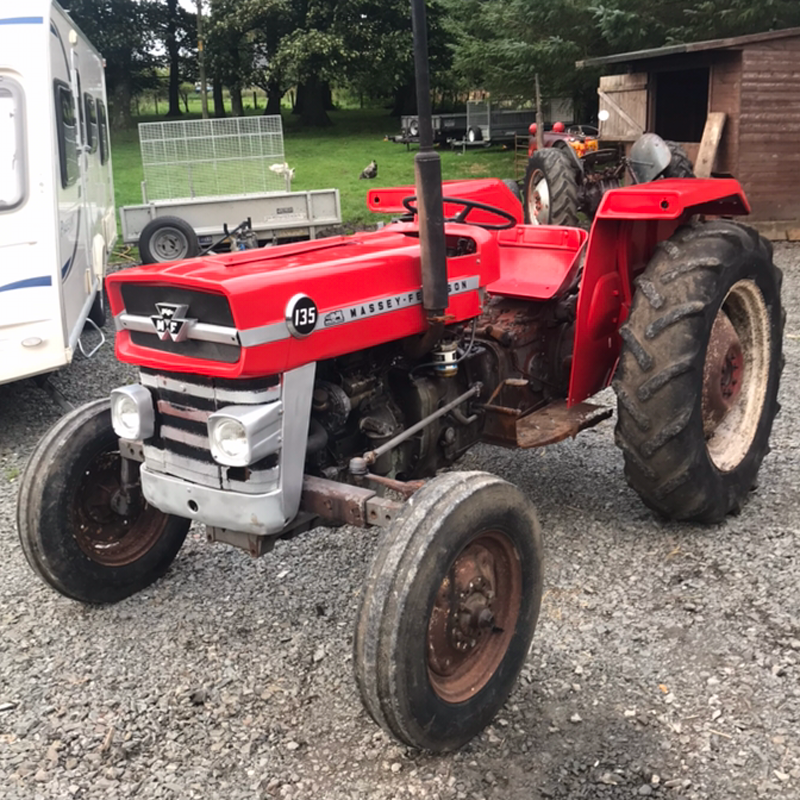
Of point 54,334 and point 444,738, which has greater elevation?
point 54,334

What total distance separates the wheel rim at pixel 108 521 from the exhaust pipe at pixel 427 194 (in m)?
1.41

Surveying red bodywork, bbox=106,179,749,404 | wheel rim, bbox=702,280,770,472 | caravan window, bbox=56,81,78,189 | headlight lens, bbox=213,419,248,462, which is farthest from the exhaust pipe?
caravan window, bbox=56,81,78,189

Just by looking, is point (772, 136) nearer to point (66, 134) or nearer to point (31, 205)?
point (66, 134)

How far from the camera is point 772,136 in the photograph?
11.8 metres

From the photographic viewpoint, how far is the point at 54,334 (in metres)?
5.64

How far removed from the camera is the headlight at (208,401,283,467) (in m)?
2.70

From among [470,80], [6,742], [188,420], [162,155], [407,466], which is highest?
[470,80]

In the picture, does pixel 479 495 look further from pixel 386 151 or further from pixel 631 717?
pixel 386 151

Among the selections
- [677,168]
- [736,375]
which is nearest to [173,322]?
[736,375]

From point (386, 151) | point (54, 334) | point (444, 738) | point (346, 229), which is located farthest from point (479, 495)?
point (386, 151)

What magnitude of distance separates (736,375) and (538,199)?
19.8 feet

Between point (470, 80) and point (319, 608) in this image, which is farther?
point (470, 80)

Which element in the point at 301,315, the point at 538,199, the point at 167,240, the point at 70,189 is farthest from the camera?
the point at 167,240

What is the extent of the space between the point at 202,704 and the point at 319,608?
676mm
